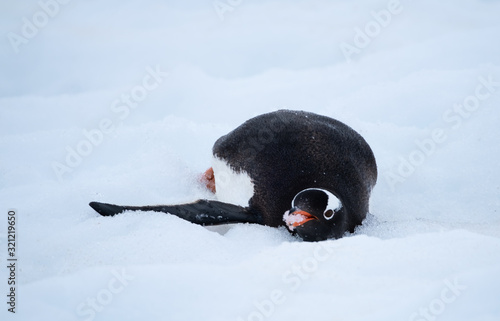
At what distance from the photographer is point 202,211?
2.46 meters

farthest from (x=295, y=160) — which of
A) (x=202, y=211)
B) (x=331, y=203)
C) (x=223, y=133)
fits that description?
(x=223, y=133)

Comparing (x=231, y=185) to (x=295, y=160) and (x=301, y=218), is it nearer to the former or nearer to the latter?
(x=295, y=160)

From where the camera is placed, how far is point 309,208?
231cm

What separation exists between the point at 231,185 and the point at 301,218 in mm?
627

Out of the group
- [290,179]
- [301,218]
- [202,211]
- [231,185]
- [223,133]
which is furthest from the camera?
[223,133]

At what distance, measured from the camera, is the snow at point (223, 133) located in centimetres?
165

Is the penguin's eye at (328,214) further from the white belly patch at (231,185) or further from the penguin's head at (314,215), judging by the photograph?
the white belly patch at (231,185)

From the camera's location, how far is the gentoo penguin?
2346 mm

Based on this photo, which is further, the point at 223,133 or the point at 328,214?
the point at 223,133

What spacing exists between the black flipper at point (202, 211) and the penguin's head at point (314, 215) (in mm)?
300

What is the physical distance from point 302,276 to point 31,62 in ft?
15.3

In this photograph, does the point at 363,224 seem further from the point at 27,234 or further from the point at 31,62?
the point at 31,62

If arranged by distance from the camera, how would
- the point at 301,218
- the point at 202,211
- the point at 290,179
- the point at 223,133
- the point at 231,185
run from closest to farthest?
the point at 301,218
the point at 202,211
the point at 290,179
the point at 231,185
the point at 223,133

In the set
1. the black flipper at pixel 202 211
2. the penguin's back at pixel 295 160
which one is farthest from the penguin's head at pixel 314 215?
the black flipper at pixel 202 211
